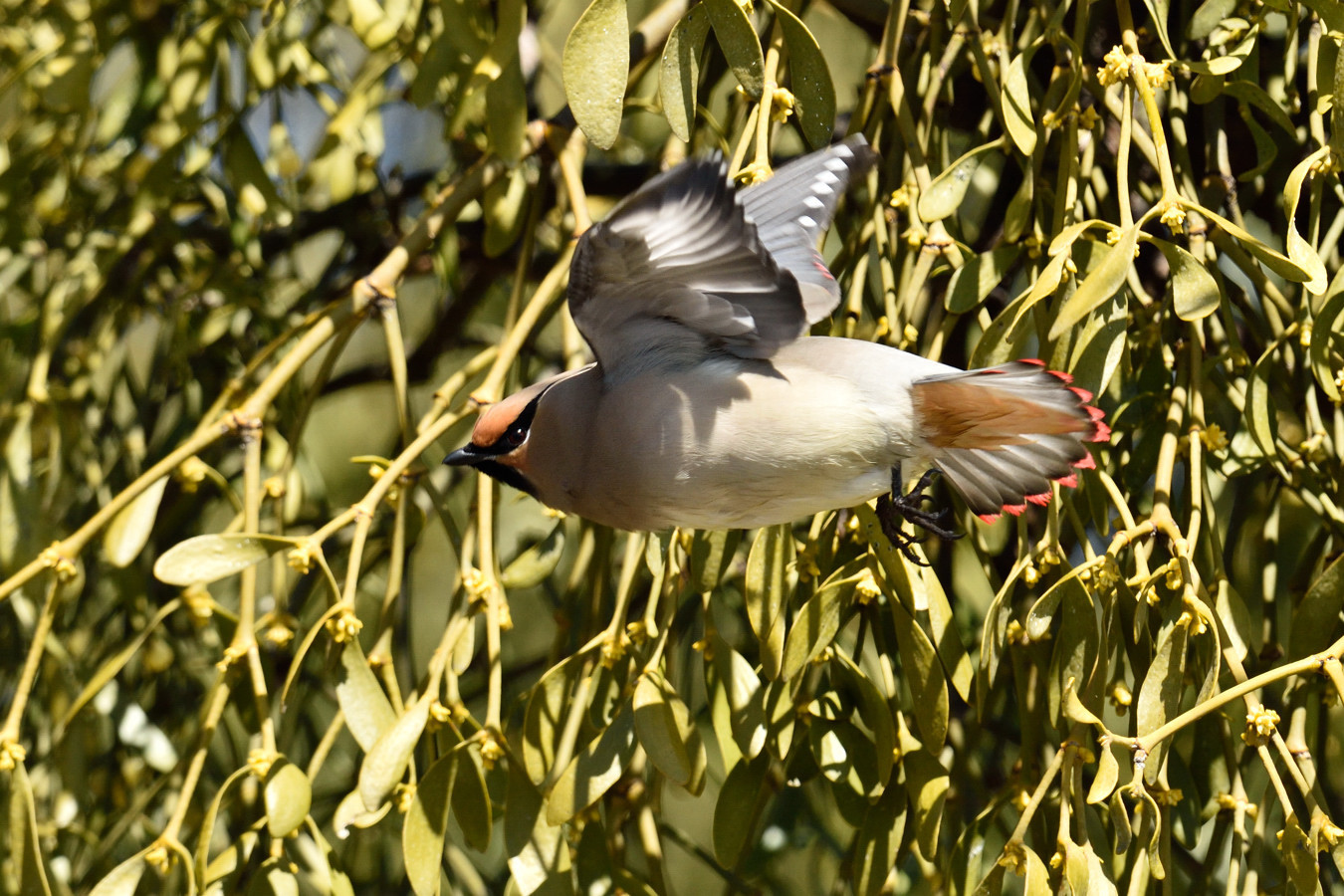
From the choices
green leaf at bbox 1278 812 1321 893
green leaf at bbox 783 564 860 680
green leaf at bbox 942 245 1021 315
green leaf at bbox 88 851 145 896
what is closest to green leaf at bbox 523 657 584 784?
green leaf at bbox 783 564 860 680

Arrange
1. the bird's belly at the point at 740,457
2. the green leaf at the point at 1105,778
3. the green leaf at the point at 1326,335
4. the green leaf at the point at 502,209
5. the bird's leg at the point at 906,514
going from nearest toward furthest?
the green leaf at the point at 1105,778 < the green leaf at the point at 1326,335 < the bird's belly at the point at 740,457 < the bird's leg at the point at 906,514 < the green leaf at the point at 502,209

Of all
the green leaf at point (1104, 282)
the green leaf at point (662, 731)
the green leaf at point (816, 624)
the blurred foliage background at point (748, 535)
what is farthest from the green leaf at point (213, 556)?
the green leaf at point (1104, 282)

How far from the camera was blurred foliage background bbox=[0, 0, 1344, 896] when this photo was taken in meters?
1.07

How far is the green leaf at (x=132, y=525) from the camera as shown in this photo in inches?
50.8

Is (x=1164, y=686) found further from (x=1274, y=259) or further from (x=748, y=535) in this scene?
(x=748, y=535)

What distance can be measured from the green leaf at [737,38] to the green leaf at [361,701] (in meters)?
0.57

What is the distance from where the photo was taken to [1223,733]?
1.16 m

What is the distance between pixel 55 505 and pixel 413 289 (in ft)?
3.59

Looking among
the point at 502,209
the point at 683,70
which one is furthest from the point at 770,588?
the point at 502,209

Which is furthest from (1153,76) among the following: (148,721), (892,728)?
(148,721)

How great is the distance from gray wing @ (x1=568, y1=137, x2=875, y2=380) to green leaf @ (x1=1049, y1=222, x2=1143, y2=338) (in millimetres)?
214

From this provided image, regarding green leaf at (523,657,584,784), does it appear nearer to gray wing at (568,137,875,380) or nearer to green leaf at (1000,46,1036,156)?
gray wing at (568,137,875,380)

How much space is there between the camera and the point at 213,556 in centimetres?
119

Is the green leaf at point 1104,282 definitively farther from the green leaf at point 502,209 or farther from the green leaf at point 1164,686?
the green leaf at point 502,209
